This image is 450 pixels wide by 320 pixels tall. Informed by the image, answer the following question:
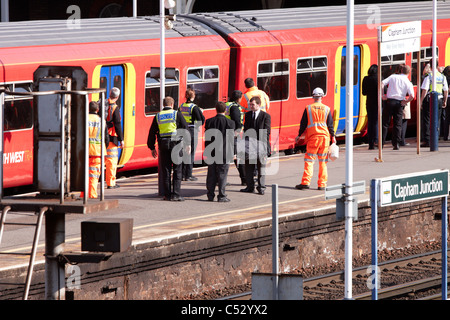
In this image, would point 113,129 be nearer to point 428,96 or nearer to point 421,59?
point 428,96

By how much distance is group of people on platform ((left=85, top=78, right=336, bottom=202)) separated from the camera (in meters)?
15.5

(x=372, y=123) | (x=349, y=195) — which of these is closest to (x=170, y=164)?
(x=349, y=195)

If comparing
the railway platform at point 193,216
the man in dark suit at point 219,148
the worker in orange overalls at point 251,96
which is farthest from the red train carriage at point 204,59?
the man in dark suit at point 219,148

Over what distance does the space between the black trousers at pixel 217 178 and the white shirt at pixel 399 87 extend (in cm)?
625

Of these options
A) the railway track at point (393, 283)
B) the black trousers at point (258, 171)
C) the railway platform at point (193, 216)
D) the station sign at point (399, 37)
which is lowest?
the railway track at point (393, 283)

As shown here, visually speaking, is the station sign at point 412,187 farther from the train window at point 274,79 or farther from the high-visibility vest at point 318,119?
the train window at point 274,79

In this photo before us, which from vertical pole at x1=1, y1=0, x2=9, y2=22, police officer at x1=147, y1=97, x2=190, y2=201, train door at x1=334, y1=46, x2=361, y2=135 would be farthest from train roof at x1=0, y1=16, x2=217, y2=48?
vertical pole at x1=1, y1=0, x2=9, y2=22

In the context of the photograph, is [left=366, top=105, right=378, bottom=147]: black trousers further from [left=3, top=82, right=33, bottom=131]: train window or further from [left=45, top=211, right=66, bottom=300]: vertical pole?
[left=45, top=211, right=66, bottom=300]: vertical pole

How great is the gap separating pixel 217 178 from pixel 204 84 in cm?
428

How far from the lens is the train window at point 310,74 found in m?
21.4

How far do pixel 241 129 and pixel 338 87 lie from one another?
6022 mm

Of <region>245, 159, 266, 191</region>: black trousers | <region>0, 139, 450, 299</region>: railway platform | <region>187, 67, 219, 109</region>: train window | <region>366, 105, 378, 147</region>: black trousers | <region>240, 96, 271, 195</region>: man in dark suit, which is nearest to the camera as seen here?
<region>0, 139, 450, 299</region>: railway platform

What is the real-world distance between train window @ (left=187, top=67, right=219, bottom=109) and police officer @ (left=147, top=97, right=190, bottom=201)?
12.1 ft

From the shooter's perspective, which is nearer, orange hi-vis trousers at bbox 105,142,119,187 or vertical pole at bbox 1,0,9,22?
orange hi-vis trousers at bbox 105,142,119,187
